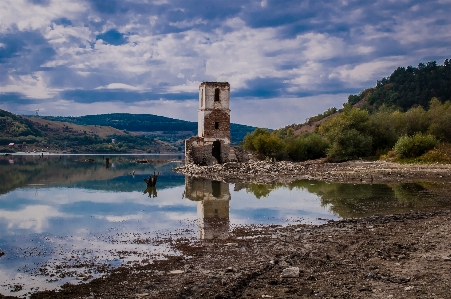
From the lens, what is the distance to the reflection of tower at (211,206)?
44.7 ft

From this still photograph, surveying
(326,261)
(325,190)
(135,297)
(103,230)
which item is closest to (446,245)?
(326,261)

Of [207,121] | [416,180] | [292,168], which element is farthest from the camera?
[207,121]

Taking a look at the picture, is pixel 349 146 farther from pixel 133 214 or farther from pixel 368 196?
pixel 133 214

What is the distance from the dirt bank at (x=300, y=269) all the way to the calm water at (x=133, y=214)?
1.01m

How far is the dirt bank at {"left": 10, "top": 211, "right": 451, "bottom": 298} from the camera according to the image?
24.3 ft

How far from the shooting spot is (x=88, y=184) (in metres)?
30.3

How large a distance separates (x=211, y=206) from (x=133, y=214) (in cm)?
357

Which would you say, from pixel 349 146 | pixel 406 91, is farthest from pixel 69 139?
pixel 349 146

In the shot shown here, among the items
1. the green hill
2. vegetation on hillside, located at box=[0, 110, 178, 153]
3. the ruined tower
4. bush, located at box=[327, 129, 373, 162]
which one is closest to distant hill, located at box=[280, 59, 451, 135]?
the green hill

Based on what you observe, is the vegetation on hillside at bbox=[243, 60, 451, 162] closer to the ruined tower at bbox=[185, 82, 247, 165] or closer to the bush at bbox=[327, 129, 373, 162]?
the bush at bbox=[327, 129, 373, 162]

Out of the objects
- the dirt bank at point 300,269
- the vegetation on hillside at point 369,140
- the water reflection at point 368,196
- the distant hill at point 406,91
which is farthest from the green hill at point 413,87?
the dirt bank at point 300,269

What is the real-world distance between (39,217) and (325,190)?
47.4ft

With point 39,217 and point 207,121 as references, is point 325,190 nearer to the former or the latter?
point 39,217

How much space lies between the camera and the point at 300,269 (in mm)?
8641
